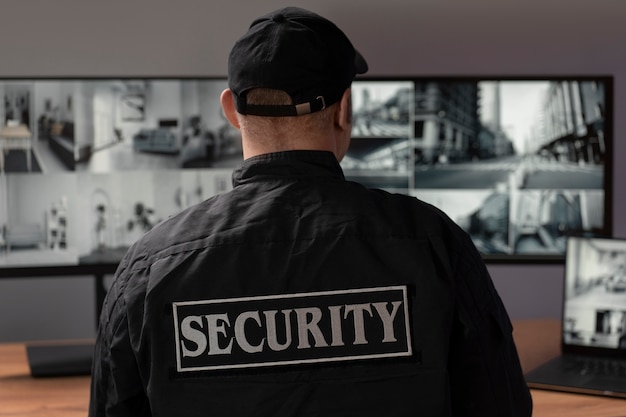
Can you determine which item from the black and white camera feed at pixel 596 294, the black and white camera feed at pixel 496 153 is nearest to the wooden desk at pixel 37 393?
the black and white camera feed at pixel 496 153

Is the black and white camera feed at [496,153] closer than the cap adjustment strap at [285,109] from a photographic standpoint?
No

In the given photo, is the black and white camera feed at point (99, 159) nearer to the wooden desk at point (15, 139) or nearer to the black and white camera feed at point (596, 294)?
the wooden desk at point (15, 139)

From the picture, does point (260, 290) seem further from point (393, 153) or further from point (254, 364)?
point (393, 153)

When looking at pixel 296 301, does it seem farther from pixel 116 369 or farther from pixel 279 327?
pixel 116 369

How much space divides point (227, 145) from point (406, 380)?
3.16 ft

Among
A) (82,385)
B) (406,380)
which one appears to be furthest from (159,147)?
(406,380)

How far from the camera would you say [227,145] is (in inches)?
73.2

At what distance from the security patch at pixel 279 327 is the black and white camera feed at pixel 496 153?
977mm

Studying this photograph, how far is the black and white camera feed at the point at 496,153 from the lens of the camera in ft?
6.38

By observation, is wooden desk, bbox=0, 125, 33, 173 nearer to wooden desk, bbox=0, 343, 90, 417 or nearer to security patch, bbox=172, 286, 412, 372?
wooden desk, bbox=0, 343, 90, 417

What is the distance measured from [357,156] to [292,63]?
0.93 meters

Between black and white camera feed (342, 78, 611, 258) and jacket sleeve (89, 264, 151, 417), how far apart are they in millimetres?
989

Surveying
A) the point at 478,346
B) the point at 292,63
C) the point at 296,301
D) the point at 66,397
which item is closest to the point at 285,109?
the point at 292,63

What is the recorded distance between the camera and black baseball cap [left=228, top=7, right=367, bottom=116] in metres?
1.02
